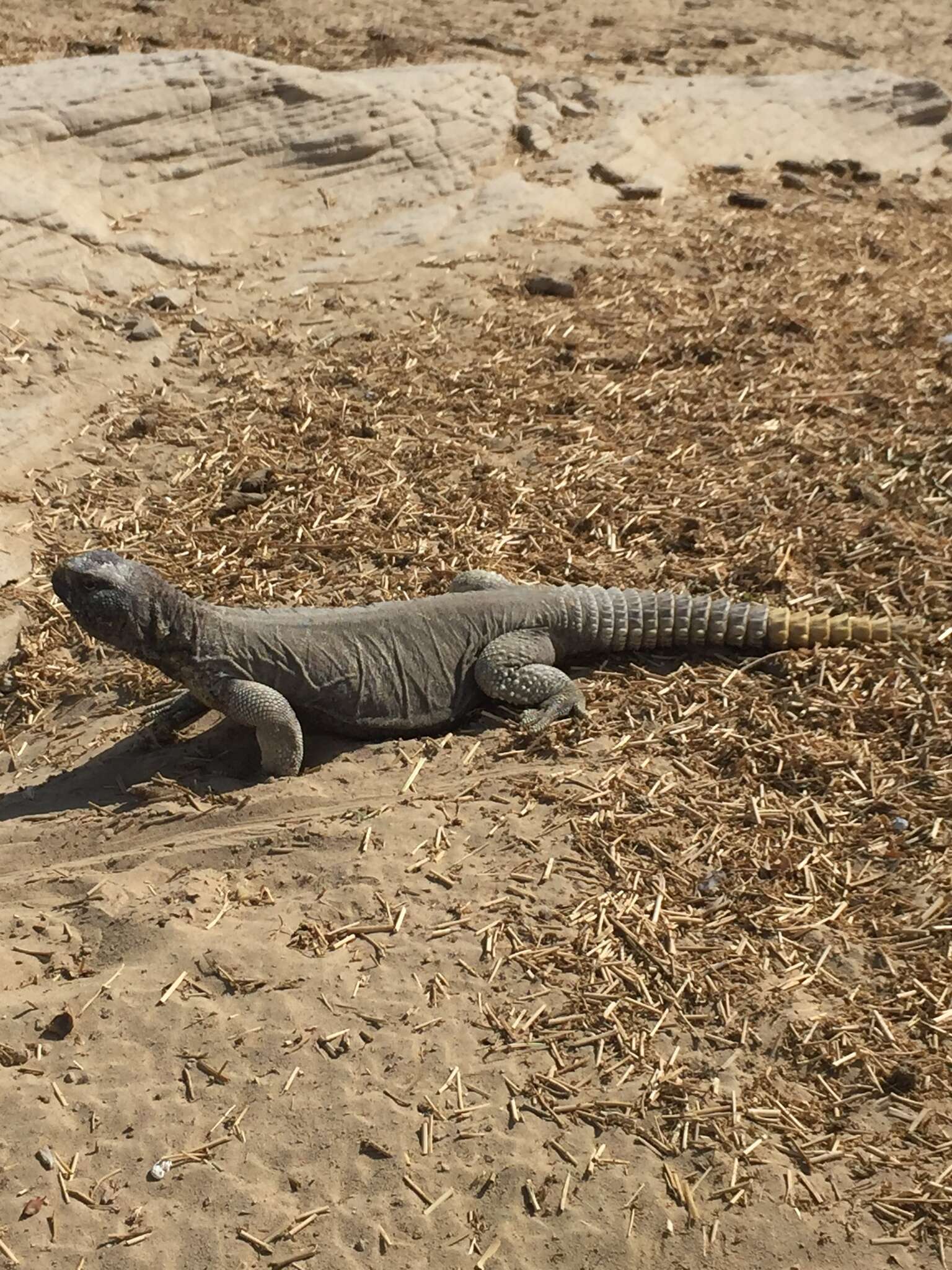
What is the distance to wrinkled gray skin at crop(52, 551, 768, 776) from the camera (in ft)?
20.7

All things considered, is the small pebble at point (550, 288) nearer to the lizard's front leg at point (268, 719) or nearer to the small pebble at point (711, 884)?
the lizard's front leg at point (268, 719)

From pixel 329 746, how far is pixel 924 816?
327 centimetres

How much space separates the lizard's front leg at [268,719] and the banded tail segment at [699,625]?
173cm

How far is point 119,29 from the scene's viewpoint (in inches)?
582

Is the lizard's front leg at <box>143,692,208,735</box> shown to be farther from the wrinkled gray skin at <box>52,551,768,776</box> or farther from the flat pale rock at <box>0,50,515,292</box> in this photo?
the flat pale rock at <box>0,50,515,292</box>

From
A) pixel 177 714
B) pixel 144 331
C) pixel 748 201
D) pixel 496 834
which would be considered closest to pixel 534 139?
pixel 748 201

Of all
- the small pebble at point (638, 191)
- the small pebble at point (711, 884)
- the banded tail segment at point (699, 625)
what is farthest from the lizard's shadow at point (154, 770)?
the small pebble at point (638, 191)

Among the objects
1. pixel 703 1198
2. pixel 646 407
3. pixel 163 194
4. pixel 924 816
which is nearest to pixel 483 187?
pixel 163 194

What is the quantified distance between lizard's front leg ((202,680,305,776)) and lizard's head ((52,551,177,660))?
0.47 metres

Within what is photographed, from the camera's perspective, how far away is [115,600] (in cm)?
625

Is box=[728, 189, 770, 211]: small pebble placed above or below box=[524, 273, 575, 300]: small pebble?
above

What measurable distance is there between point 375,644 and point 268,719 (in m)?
0.79

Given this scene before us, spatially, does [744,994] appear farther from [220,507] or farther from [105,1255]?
[220,507]

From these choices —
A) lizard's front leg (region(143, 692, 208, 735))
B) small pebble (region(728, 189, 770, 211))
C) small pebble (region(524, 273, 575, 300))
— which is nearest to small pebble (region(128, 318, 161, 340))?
small pebble (region(524, 273, 575, 300))
